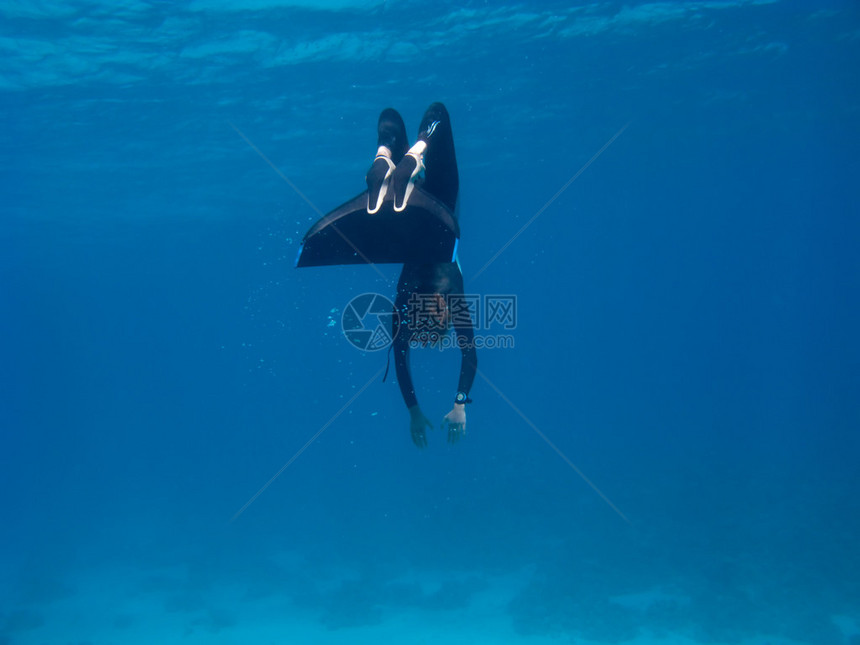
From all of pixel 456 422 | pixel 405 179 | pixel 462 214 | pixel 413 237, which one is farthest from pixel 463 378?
pixel 462 214

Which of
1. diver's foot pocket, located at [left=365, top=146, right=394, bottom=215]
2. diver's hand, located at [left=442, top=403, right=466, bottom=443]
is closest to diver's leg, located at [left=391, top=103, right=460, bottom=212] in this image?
diver's foot pocket, located at [left=365, top=146, right=394, bottom=215]

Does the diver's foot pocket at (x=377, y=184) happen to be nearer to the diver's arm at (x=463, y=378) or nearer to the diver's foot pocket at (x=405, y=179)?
the diver's foot pocket at (x=405, y=179)

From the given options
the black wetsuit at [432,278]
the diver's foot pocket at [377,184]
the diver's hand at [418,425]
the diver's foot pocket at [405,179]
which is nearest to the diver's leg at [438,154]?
the black wetsuit at [432,278]

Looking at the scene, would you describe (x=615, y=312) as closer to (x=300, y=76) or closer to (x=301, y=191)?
(x=301, y=191)

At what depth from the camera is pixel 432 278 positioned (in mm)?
5270

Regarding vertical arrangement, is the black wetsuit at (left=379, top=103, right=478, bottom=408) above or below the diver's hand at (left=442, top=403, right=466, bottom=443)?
above

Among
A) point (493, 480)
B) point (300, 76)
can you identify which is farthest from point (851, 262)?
point (300, 76)

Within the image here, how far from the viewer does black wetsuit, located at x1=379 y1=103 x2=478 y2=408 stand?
5.17 m

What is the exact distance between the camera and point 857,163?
2730 cm

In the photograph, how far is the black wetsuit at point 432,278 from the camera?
5.17 m

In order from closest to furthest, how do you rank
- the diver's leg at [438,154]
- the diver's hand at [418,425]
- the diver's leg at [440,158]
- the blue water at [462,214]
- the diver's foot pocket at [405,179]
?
the diver's foot pocket at [405,179] → the diver's leg at [438,154] → the diver's leg at [440,158] → the diver's hand at [418,425] → the blue water at [462,214]

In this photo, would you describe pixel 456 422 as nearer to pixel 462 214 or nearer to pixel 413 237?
pixel 413 237

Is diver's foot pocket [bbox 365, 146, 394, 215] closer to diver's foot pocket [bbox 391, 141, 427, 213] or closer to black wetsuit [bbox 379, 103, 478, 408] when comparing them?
diver's foot pocket [bbox 391, 141, 427, 213]

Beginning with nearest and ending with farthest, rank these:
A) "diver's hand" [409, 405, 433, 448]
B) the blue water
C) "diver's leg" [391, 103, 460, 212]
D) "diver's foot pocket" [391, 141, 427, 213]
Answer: "diver's foot pocket" [391, 141, 427, 213] < "diver's leg" [391, 103, 460, 212] < "diver's hand" [409, 405, 433, 448] < the blue water
